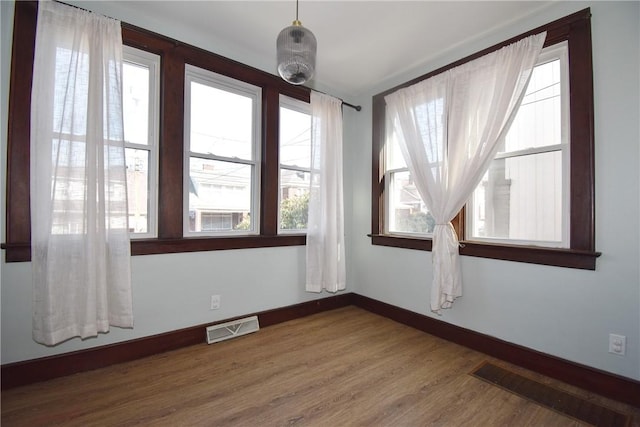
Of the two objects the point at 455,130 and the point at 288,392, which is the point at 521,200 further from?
the point at 288,392

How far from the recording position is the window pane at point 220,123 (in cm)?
261

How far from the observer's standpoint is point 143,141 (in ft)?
7.68

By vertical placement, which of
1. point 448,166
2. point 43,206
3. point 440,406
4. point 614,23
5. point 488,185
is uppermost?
point 614,23

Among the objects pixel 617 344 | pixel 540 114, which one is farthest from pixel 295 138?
pixel 617 344

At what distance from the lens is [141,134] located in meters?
2.33

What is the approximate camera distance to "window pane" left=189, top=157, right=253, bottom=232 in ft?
8.52

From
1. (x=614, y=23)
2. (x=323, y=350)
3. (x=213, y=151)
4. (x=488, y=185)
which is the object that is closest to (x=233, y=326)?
(x=323, y=350)

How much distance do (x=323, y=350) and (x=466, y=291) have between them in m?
1.39

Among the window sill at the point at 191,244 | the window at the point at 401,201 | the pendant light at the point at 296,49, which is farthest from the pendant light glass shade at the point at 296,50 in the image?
the window at the point at 401,201

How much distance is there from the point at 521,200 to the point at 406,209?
3.67ft

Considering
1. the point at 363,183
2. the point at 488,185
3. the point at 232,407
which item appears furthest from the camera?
the point at 363,183

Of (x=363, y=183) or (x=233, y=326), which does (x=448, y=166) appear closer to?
(x=363, y=183)

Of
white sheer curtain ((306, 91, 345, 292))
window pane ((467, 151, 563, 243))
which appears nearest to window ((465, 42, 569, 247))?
window pane ((467, 151, 563, 243))

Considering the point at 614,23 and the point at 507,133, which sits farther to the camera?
the point at 507,133
